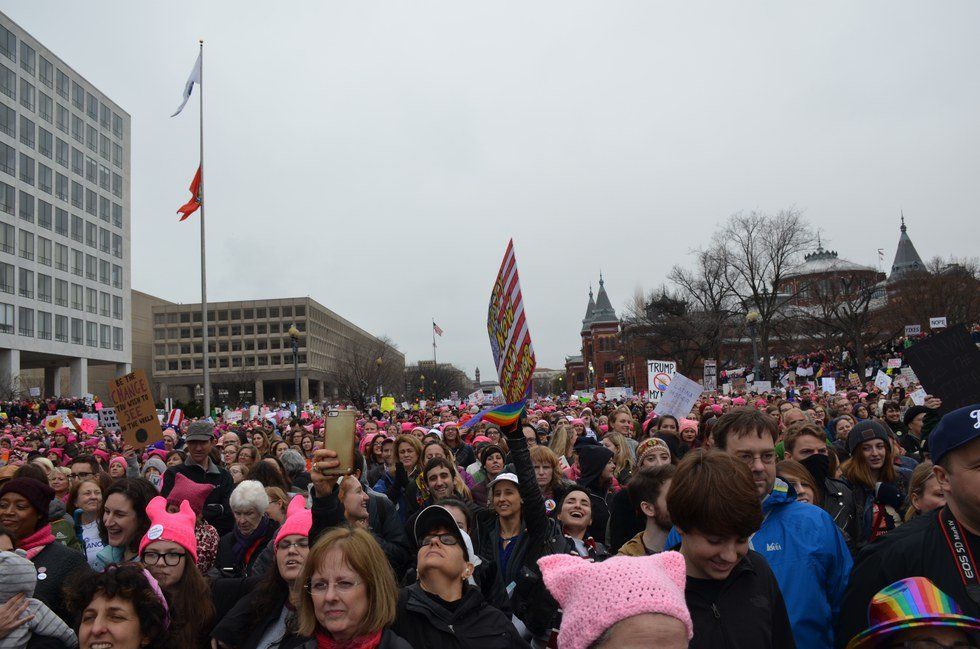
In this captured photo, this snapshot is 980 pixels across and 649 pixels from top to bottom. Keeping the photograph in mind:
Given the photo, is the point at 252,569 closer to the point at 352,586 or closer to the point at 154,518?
the point at 154,518

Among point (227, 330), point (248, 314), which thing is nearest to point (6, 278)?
point (227, 330)

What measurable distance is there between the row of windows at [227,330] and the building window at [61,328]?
55840mm

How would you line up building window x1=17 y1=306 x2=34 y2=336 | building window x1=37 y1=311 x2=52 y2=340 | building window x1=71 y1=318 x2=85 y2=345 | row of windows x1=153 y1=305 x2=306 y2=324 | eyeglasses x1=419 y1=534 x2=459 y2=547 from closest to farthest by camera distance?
Answer: eyeglasses x1=419 y1=534 x2=459 y2=547, building window x1=17 y1=306 x2=34 y2=336, building window x1=37 y1=311 x2=52 y2=340, building window x1=71 y1=318 x2=85 y2=345, row of windows x1=153 y1=305 x2=306 y2=324

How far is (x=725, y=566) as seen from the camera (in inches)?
109

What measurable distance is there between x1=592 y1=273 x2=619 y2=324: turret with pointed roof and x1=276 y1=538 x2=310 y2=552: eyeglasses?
381ft

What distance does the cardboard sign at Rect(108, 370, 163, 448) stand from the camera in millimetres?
10867

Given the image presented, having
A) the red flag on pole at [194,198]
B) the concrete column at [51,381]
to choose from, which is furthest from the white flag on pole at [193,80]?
the concrete column at [51,381]

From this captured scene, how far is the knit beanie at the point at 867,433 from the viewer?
5.82 metres

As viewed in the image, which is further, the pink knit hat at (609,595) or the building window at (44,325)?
the building window at (44,325)

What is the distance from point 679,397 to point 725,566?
32.3 feet

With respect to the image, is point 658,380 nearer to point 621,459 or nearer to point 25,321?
point 621,459

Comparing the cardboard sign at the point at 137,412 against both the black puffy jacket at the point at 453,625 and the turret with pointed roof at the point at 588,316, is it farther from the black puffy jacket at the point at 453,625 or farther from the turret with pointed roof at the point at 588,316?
the turret with pointed roof at the point at 588,316

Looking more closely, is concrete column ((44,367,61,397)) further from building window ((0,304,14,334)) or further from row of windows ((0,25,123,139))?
row of windows ((0,25,123,139))

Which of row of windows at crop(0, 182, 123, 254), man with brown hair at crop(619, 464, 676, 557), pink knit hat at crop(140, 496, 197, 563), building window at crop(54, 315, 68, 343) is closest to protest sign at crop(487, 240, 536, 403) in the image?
man with brown hair at crop(619, 464, 676, 557)
